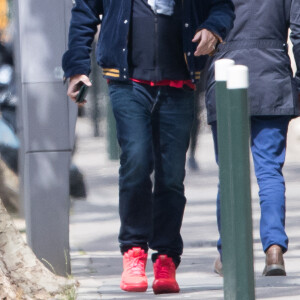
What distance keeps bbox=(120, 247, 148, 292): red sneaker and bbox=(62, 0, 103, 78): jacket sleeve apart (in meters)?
0.84

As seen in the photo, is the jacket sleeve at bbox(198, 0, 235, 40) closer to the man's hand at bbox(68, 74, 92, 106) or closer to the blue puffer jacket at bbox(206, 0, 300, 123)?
the blue puffer jacket at bbox(206, 0, 300, 123)

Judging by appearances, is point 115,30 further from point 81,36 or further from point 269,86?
point 269,86

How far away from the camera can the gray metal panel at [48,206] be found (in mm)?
6340

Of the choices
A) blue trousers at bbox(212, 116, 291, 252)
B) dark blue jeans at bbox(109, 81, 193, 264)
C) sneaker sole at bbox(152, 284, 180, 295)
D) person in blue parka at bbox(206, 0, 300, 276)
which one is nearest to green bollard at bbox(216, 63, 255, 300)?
dark blue jeans at bbox(109, 81, 193, 264)

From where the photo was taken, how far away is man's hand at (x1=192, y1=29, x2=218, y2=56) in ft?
18.6

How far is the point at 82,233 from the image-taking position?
9094mm

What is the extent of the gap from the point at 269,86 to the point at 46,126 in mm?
1116

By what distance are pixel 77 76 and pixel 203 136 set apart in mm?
8511

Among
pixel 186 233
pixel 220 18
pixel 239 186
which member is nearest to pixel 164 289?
pixel 220 18

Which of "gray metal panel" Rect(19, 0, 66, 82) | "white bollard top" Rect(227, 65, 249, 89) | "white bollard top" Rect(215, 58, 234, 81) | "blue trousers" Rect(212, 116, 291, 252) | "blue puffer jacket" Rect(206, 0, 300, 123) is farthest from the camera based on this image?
"blue trousers" Rect(212, 116, 291, 252)

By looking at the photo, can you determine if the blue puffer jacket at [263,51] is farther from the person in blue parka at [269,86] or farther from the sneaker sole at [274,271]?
the sneaker sole at [274,271]

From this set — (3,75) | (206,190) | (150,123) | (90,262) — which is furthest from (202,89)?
(150,123)

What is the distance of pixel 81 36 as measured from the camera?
19.3 feet

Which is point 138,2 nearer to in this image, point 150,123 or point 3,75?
point 150,123
